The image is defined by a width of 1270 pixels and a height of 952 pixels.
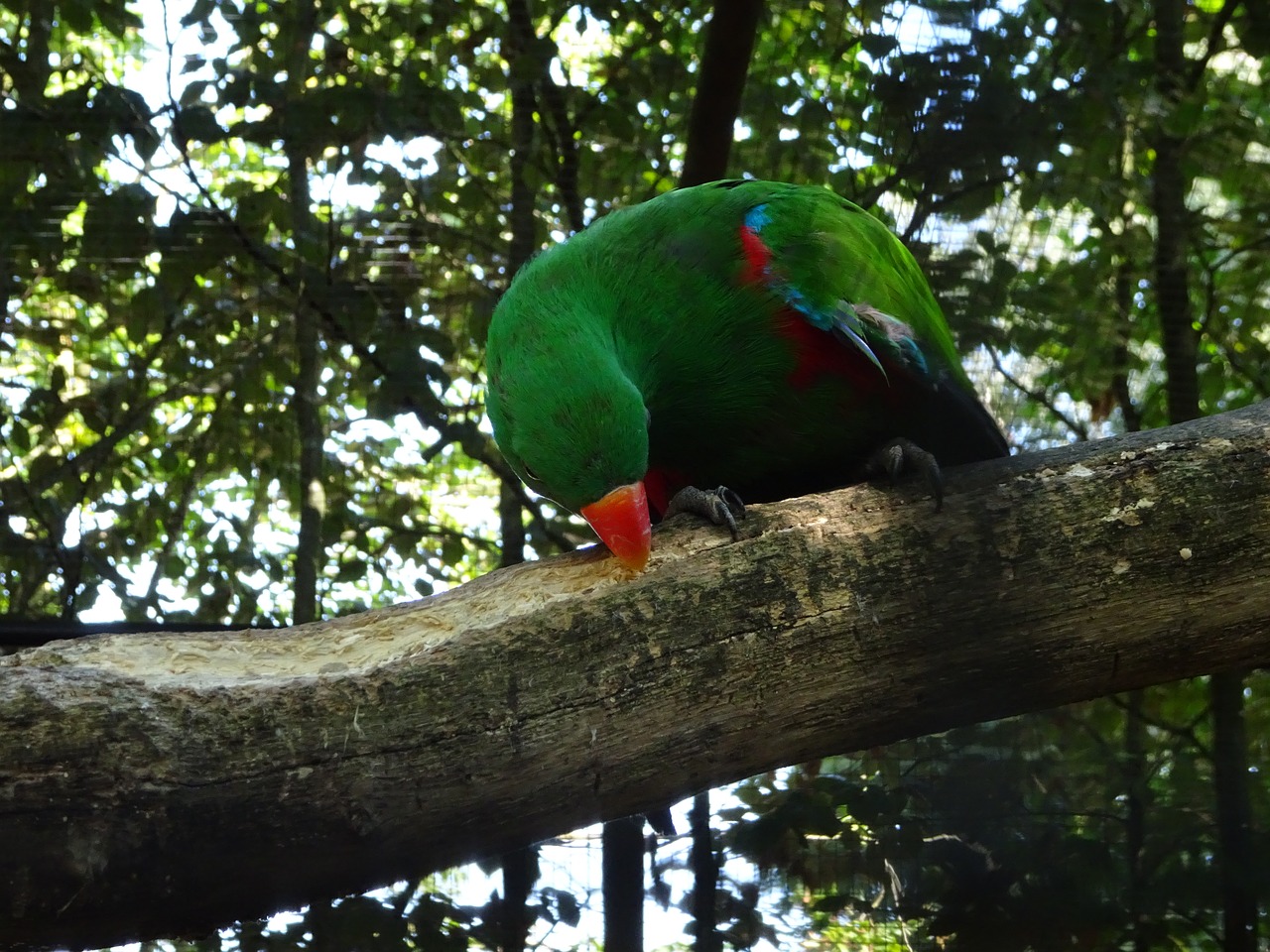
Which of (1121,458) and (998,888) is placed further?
(998,888)

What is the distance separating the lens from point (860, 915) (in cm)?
307

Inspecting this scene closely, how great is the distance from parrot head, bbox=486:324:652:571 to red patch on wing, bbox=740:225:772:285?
0.61 meters

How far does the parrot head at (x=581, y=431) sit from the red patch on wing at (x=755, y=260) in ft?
2.00

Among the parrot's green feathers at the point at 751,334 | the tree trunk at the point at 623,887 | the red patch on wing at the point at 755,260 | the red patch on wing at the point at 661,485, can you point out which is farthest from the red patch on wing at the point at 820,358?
the tree trunk at the point at 623,887

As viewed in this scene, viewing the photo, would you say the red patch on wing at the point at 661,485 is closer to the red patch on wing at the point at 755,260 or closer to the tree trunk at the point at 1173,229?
the red patch on wing at the point at 755,260

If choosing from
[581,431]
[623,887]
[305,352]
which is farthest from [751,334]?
[305,352]

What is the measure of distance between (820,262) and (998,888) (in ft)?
5.73

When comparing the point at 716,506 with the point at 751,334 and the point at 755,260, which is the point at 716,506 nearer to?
the point at 751,334

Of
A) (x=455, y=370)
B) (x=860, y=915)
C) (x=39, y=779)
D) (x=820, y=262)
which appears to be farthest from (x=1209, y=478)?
(x=455, y=370)

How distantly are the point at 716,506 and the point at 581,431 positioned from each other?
1.10 ft

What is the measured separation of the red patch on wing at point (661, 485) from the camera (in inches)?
116

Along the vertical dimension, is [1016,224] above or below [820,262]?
above

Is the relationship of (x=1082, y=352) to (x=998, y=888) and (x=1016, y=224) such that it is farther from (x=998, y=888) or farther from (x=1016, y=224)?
(x=998, y=888)

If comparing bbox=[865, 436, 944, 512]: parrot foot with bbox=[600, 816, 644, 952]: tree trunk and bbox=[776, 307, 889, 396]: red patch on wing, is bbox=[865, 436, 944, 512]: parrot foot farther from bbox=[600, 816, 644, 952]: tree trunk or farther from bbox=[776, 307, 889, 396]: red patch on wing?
bbox=[600, 816, 644, 952]: tree trunk
